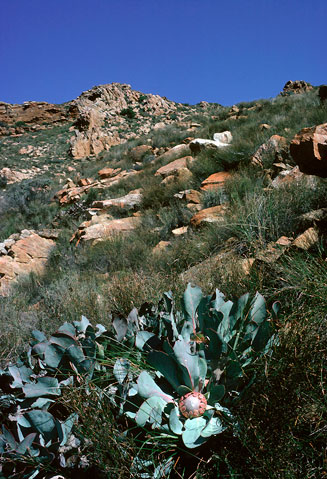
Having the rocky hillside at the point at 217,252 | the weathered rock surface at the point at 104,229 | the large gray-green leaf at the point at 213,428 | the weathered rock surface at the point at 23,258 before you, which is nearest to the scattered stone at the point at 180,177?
the rocky hillside at the point at 217,252

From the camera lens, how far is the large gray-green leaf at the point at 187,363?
4.08ft

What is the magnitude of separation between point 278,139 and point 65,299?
483cm

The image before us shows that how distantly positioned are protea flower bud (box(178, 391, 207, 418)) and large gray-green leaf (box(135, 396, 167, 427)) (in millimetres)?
91

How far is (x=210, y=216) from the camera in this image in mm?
4594

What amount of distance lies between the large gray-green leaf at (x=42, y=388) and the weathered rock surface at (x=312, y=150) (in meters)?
2.81

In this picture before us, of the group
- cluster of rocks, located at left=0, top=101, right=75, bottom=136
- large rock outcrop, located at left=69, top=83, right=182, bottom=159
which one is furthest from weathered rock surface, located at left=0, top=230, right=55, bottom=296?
cluster of rocks, located at left=0, top=101, right=75, bottom=136

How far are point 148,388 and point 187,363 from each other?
199 mm

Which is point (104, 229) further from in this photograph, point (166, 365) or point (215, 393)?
point (215, 393)

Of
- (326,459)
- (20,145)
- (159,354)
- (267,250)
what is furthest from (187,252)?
(20,145)

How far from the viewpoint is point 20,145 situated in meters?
24.8

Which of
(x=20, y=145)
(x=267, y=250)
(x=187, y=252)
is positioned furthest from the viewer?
(x=20, y=145)

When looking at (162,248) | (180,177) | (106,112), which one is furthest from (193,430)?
(106,112)

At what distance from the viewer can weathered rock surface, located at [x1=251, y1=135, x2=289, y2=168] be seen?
17.1 feet

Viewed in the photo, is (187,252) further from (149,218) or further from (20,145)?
(20,145)
